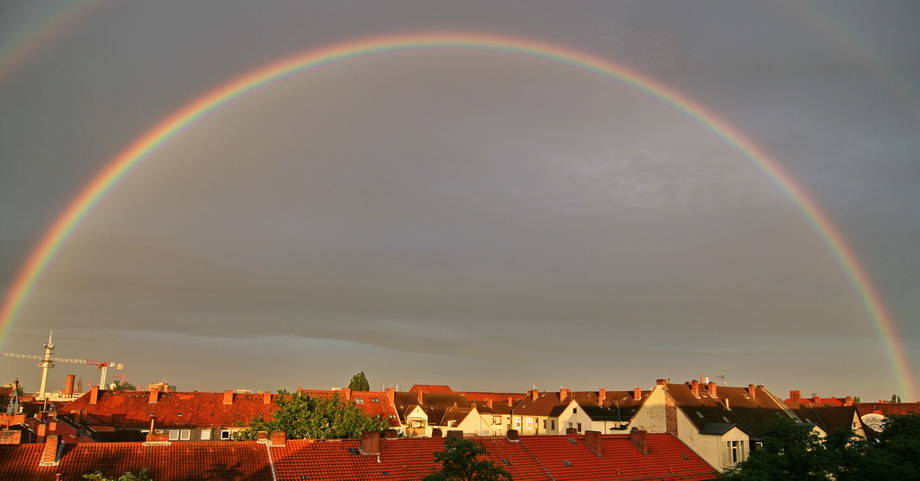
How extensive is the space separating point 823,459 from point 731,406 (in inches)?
1530

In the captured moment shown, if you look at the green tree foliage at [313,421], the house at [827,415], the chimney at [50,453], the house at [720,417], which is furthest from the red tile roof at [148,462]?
the house at [827,415]

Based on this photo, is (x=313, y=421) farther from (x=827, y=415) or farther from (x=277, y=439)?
(x=827, y=415)

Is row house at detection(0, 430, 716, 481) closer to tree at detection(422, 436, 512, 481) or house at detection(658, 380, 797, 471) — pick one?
house at detection(658, 380, 797, 471)

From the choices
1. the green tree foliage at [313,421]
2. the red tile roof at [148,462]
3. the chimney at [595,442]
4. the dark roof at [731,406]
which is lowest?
the red tile roof at [148,462]

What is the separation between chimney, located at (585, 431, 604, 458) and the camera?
51.3 metres

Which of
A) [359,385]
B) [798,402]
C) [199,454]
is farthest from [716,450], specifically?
[359,385]

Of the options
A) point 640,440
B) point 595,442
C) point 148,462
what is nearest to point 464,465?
point 148,462

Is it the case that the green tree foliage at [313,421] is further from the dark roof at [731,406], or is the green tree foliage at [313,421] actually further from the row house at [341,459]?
the dark roof at [731,406]

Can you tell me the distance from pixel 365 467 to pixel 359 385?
329 feet

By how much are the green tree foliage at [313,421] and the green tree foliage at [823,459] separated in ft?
84.2

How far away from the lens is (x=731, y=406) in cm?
7112

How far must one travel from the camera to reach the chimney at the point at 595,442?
51.3 meters

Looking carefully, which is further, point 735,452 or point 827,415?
point 827,415

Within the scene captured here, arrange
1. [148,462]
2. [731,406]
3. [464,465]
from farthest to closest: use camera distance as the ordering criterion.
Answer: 1. [731,406]
2. [148,462]
3. [464,465]
